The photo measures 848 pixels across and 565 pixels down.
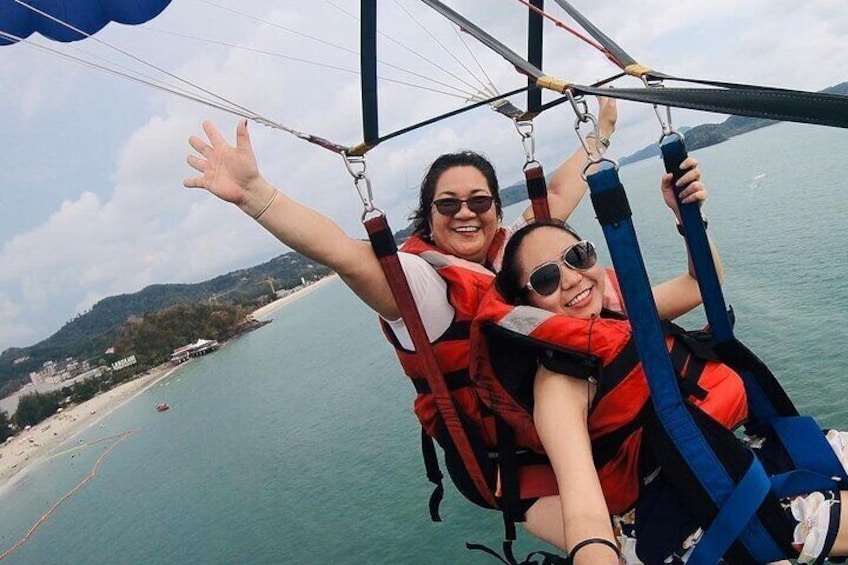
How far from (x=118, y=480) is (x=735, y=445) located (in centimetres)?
3301

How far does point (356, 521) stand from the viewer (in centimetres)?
1311

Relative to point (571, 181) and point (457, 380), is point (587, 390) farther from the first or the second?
point (571, 181)

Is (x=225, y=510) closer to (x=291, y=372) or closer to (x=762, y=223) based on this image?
(x=291, y=372)

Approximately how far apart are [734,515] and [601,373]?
1.75 ft

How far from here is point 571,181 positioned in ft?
10.2

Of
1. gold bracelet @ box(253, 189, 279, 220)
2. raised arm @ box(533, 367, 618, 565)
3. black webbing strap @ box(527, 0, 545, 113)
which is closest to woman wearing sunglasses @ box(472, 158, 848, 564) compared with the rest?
raised arm @ box(533, 367, 618, 565)

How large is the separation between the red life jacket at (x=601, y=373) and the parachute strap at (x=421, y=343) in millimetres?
216

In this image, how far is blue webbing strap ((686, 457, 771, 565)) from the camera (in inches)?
61.8

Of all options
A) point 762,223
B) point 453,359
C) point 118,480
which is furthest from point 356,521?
point 118,480

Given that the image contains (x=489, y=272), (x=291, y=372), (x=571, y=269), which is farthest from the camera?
(x=291, y=372)

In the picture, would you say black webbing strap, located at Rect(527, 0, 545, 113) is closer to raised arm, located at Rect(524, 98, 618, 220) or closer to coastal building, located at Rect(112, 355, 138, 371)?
raised arm, located at Rect(524, 98, 618, 220)

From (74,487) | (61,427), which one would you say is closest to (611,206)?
(74,487)

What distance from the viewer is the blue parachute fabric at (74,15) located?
4.46 meters

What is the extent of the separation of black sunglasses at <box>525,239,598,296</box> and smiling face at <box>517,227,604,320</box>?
0.01 m
